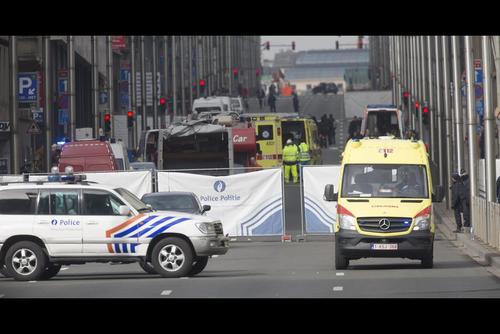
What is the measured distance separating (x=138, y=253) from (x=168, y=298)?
4464 mm

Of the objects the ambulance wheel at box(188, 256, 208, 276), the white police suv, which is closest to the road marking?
the white police suv

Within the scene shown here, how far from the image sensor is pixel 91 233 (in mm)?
25484

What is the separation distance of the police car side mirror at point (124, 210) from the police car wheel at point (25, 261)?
163 cm

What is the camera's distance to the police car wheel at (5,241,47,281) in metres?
25.5

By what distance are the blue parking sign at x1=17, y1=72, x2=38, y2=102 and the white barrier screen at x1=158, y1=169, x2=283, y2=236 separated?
12.5 meters

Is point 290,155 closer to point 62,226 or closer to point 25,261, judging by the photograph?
point 62,226

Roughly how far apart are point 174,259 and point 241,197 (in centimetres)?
1239

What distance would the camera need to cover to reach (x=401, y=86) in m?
103

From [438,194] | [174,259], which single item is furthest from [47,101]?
[438,194]
